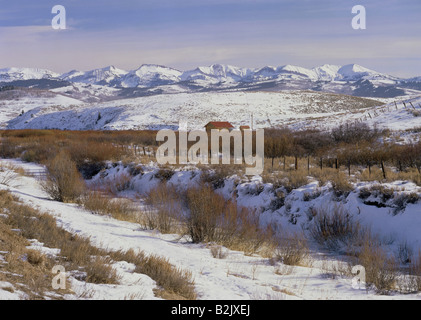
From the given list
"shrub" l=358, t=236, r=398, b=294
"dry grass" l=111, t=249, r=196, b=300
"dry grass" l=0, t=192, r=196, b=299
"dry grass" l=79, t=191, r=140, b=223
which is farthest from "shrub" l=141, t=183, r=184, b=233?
"shrub" l=358, t=236, r=398, b=294

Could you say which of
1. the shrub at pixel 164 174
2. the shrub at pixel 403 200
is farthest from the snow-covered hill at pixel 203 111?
the shrub at pixel 403 200

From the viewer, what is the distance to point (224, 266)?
6.83 meters

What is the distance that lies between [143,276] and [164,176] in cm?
1130

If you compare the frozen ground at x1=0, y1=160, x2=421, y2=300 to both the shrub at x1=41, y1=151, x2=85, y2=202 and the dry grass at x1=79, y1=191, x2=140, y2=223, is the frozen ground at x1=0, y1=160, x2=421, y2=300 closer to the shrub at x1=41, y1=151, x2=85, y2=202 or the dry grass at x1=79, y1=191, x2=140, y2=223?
the dry grass at x1=79, y1=191, x2=140, y2=223

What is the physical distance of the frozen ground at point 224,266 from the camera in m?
5.05

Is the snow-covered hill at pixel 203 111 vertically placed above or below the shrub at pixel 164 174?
above

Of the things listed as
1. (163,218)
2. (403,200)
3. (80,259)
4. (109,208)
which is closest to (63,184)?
(109,208)

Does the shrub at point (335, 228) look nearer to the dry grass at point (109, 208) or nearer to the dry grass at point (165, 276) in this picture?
the dry grass at point (165, 276)

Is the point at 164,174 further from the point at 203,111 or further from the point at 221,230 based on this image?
the point at 203,111

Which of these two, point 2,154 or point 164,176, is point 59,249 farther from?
point 2,154

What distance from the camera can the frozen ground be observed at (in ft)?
16.6

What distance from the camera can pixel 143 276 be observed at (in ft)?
17.6

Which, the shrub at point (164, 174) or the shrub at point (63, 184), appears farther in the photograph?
the shrub at point (164, 174)
